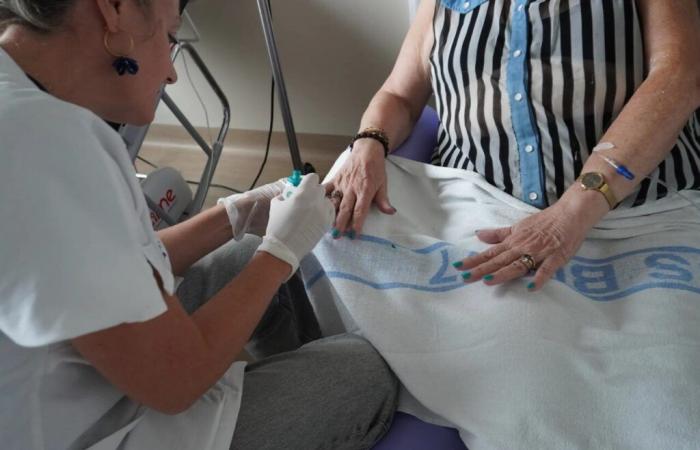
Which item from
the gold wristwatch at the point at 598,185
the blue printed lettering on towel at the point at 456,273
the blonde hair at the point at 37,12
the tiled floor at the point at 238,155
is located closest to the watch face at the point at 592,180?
the gold wristwatch at the point at 598,185

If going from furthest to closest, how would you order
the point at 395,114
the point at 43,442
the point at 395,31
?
the point at 395,31, the point at 395,114, the point at 43,442

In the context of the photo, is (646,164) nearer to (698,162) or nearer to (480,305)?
(698,162)

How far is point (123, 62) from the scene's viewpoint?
0.69 m

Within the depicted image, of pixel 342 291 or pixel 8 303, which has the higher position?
pixel 8 303

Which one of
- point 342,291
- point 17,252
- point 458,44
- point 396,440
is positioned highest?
point 458,44

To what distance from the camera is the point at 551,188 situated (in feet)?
3.49

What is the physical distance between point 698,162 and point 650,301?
387 millimetres

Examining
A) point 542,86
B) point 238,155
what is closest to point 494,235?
point 542,86

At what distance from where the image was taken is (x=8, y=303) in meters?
0.51

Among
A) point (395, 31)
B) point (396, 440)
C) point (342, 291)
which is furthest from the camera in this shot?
point (395, 31)

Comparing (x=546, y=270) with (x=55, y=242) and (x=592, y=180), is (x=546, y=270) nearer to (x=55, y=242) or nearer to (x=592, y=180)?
(x=592, y=180)

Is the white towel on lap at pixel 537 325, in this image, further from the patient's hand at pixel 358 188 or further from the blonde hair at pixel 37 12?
the blonde hair at pixel 37 12

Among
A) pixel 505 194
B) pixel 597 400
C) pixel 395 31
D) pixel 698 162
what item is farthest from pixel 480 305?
pixel 395 31

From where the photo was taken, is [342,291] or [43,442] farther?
[342,291]
